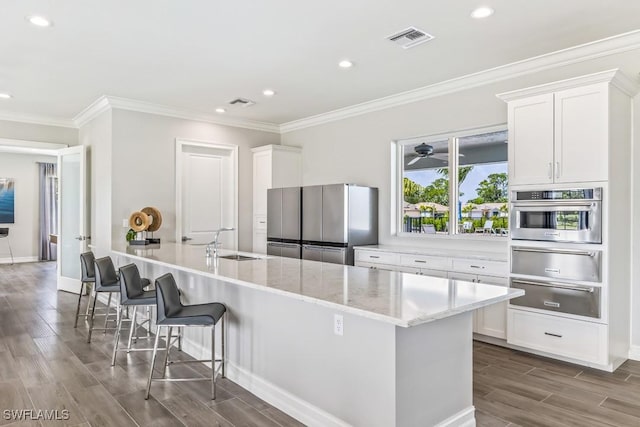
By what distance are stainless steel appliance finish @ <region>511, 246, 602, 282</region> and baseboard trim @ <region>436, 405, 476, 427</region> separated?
1.66 metres

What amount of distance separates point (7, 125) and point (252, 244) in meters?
3.96

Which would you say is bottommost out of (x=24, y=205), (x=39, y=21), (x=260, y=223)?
(x=260, y=223)

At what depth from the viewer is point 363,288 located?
2.39m

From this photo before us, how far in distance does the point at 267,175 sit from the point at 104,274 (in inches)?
117

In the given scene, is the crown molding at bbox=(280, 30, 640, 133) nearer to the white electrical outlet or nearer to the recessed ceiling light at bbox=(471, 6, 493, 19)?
the recessed ceiling light at bbox=(471, 6, 493, 19)

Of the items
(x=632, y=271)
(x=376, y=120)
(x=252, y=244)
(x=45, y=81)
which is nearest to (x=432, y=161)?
(x=376, y=120)

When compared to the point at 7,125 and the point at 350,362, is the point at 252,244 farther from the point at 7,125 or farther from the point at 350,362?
the point at 350,362

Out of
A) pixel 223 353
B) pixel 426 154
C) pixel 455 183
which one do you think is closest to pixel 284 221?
pixel 426 154

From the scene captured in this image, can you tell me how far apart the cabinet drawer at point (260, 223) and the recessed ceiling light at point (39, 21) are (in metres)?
3.86

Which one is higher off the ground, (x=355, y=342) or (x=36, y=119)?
(x=36, y=119)

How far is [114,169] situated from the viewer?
5.45m

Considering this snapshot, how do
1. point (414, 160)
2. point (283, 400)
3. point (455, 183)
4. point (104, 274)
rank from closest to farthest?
point (283, 400) → point (104, 274) → point (455, 183) → point (414, 160)

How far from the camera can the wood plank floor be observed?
103 inches

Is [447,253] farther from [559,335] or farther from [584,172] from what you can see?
[584,172]
